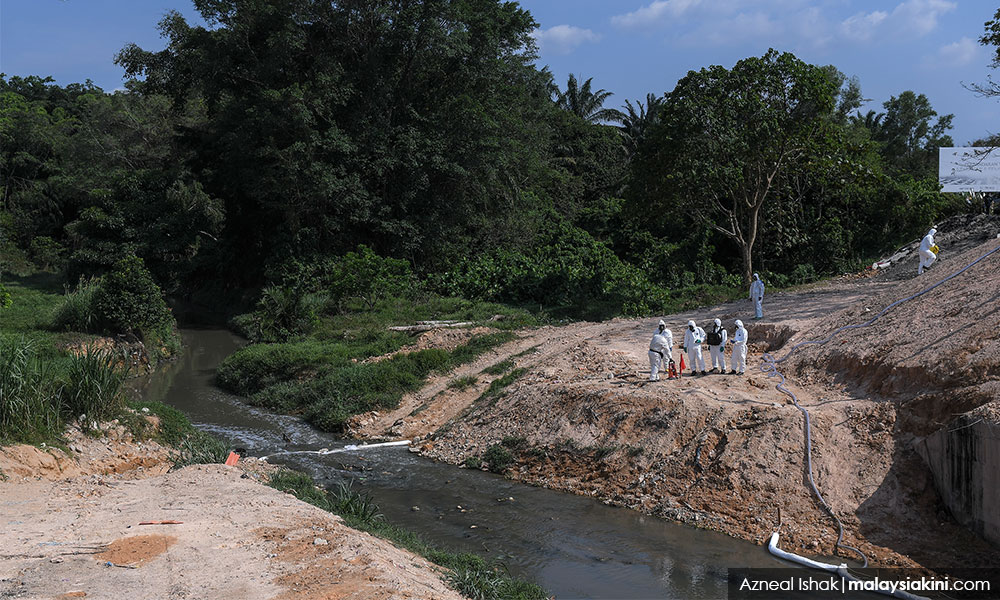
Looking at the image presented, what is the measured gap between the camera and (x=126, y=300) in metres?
22.6

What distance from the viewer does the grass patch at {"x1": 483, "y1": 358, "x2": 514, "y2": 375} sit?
19109mm

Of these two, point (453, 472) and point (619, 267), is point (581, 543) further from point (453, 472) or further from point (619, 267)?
point (619, 267)

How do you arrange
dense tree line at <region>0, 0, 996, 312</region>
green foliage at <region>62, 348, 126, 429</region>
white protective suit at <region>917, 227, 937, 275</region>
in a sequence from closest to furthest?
green foliage at <region>62, 348, 126, 429</region>
white protective suit at <region>917, 227, 937, 275</region>
dense tree line at <region>0, 0, 996, 312</region>

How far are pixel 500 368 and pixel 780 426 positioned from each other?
8123 mm

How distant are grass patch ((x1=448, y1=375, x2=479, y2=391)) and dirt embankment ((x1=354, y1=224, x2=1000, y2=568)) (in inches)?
27.8

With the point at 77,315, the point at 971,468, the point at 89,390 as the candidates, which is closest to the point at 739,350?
the point at 971,468

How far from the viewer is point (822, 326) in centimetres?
1636

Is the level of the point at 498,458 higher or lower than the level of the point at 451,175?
lower

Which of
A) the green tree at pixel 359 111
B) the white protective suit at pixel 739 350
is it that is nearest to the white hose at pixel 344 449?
the white protective suit at pixel 739 350

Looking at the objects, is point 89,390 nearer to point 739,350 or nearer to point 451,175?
point 739,350

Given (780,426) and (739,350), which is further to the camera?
(739,350)

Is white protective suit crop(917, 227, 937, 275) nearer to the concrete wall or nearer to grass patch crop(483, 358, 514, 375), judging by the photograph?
the concrete wall

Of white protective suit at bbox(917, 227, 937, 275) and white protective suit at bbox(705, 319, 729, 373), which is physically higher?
white protective suit at bbox(917, 227, 937, 275)

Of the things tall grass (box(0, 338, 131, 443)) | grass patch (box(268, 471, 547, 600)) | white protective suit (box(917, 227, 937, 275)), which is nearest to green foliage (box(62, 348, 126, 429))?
tall grass (box(0, 338, 131, 443))
